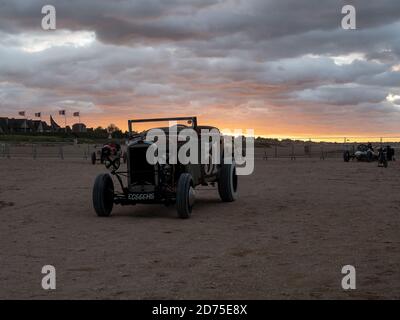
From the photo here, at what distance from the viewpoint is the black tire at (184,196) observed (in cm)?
1009

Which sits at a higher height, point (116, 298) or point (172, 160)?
point (172, 160)

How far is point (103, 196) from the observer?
421 inches

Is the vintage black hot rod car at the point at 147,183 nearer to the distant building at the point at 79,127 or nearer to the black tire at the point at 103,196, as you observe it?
the black tire at the point at 103,196

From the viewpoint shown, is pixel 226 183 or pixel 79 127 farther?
pixel 79 127

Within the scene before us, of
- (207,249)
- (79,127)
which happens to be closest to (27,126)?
(79,127)

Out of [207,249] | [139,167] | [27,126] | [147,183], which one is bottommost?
[207,249]

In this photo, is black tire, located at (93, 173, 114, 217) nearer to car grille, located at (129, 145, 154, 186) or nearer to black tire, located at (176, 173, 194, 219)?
car grille, located at (129, 145, 154, 186)

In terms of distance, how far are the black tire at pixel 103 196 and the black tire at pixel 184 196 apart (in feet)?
5.16

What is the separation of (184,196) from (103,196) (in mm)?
1757

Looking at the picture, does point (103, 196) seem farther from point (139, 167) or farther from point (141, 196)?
point (139, 167)
